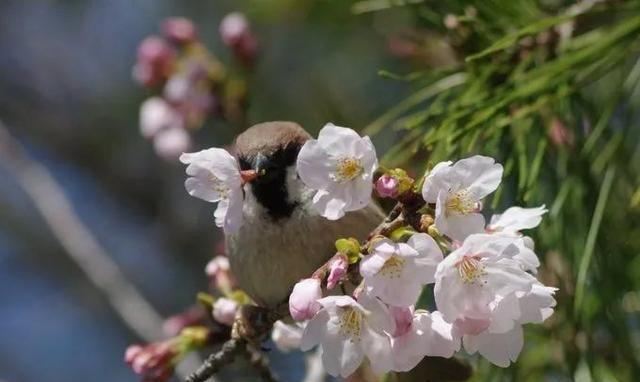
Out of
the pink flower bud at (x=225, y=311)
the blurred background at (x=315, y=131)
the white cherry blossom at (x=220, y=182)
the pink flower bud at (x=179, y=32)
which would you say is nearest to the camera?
the white cherry blossom at (x=220, y=182)

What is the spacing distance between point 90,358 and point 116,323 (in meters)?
0.22

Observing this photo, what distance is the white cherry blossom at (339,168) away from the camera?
0.96 meters

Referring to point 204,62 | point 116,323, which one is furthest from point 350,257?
point 116,323

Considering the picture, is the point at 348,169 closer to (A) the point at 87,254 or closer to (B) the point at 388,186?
(B) the point at 388,186

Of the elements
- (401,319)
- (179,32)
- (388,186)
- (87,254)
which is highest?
(179,32)

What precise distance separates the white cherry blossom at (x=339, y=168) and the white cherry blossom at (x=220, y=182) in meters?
0.10

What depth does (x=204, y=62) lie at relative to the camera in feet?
5.89

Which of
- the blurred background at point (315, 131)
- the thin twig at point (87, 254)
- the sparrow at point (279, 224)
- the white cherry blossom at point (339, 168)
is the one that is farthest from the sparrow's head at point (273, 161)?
the thin twig at point (87, 254)

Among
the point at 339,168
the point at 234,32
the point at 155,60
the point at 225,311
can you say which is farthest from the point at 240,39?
the point at 339,168

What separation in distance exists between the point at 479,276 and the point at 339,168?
16 cm

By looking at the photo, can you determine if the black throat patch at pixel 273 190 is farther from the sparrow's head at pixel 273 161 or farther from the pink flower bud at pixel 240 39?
the pink flower bud at pixel 240 39

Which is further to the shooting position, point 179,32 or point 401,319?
point 179,32

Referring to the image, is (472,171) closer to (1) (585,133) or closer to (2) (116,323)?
(1) (585,133)

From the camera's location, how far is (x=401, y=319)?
37.0 inches
